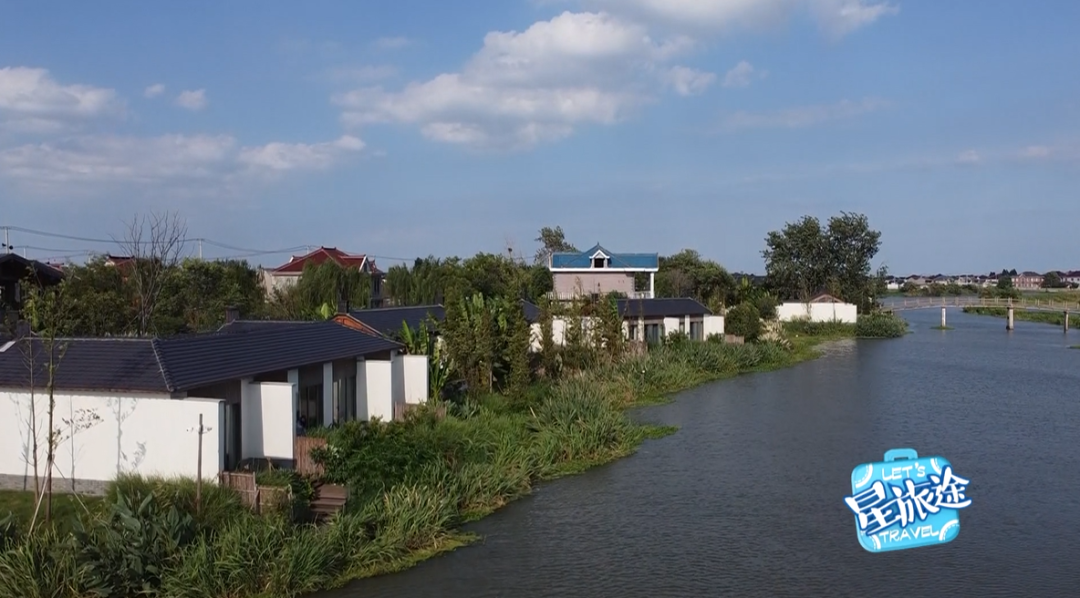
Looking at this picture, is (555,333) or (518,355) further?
(555,333)

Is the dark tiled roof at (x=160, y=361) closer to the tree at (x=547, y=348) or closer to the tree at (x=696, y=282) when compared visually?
the tree at (x=547, y=348)

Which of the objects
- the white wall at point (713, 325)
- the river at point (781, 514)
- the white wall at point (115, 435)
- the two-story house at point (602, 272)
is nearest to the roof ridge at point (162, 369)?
the white wall at point (115, 435)

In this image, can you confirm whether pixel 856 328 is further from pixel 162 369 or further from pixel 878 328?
pixel 162 369

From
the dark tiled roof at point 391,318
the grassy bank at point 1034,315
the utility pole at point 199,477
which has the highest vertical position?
the dark tiled roof at point 391,318

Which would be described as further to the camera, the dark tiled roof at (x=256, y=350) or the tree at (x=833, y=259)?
the tree at (x=833, y=259)

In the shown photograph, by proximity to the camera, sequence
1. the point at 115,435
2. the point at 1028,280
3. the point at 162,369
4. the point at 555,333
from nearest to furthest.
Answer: the point at 115,435
the point at 162,369
the point at 555,333
the point at 1028,280

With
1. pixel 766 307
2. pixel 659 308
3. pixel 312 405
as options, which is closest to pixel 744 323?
pixel 659 308

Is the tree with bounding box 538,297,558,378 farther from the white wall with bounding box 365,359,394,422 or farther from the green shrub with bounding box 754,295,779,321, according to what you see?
the green shrub with bounding box 754,295,779,321

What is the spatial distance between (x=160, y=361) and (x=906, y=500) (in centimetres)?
1204

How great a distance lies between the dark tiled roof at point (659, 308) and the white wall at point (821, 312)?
1676cm

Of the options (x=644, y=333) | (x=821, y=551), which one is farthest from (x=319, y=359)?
(x=644, y=333)

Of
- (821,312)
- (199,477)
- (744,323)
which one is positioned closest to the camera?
(199,477)

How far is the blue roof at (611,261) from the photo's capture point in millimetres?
53875

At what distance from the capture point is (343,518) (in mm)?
12008
